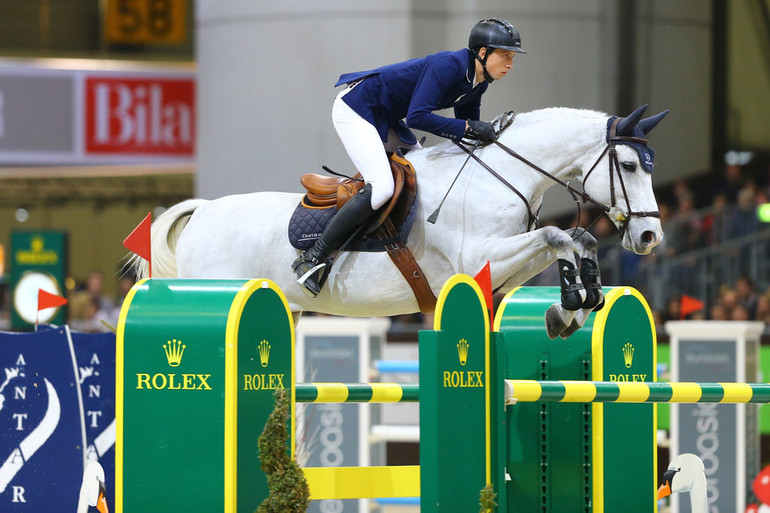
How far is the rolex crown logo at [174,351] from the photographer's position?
10.7ft

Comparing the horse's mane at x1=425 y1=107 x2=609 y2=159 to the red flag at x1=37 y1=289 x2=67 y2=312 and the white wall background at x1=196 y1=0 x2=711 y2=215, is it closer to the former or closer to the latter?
the red flag at x1=37 y1=289 x2=67 y2=312

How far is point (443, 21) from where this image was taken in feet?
36.6

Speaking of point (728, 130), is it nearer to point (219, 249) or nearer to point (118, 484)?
point (219, 249)

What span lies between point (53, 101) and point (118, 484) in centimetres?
1052

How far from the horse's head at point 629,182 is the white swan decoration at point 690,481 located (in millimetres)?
772

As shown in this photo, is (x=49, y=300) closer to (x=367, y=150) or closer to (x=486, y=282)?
(x=367, y=150)

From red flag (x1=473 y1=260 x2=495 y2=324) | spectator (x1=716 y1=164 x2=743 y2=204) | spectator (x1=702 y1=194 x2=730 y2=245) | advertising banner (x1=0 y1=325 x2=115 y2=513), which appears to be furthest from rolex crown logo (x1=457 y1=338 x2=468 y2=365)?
spectator (x1=716 y1=164 x2=743 y2=204)

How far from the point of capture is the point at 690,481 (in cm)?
414

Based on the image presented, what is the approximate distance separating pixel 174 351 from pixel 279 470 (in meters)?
0.46

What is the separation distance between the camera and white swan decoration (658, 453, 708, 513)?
13.5 feet

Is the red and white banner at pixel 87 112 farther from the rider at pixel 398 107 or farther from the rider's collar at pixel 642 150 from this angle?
the rider's collar at pixel 642 150

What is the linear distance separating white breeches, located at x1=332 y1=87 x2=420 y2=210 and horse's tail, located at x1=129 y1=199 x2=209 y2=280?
2.87ft

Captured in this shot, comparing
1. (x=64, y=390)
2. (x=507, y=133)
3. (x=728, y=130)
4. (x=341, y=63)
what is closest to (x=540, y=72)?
(x=341, y=63)

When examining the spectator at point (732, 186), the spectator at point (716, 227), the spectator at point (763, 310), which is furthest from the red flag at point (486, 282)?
the spectator at point (732, 186)
